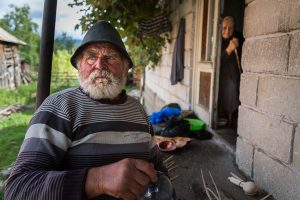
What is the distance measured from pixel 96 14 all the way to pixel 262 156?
3042mm

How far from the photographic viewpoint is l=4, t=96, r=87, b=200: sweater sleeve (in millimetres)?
1054

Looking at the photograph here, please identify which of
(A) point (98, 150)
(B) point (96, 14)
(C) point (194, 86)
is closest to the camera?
(A) point (98, 150)

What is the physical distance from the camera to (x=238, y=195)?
2.19 metres

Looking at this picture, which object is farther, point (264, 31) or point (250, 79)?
point (250, 79)

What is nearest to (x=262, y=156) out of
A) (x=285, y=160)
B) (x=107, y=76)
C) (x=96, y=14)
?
(x=285, y=160)

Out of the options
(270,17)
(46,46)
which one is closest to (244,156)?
(270,17)

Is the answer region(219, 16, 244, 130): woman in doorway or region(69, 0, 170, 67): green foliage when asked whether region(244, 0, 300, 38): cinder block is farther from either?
region(69, 0, 170, 67): green foliage

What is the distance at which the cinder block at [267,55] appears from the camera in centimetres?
193

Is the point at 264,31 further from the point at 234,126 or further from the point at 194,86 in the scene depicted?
the point at 194,86

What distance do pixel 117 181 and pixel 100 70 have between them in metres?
0.73

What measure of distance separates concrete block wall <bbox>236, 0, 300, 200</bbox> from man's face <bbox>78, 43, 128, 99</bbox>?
3.77 ft

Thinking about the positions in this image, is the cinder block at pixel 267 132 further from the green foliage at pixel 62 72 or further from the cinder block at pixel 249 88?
the green foliage at pixel 62 72

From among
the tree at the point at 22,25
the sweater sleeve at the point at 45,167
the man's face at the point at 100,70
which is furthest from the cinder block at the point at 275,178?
the tree at the point at 22,25

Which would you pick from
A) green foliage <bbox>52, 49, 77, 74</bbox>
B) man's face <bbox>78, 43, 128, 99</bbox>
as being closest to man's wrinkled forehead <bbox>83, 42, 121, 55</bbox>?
man's face <bbox>78, 43, 128, 99</bbox>
